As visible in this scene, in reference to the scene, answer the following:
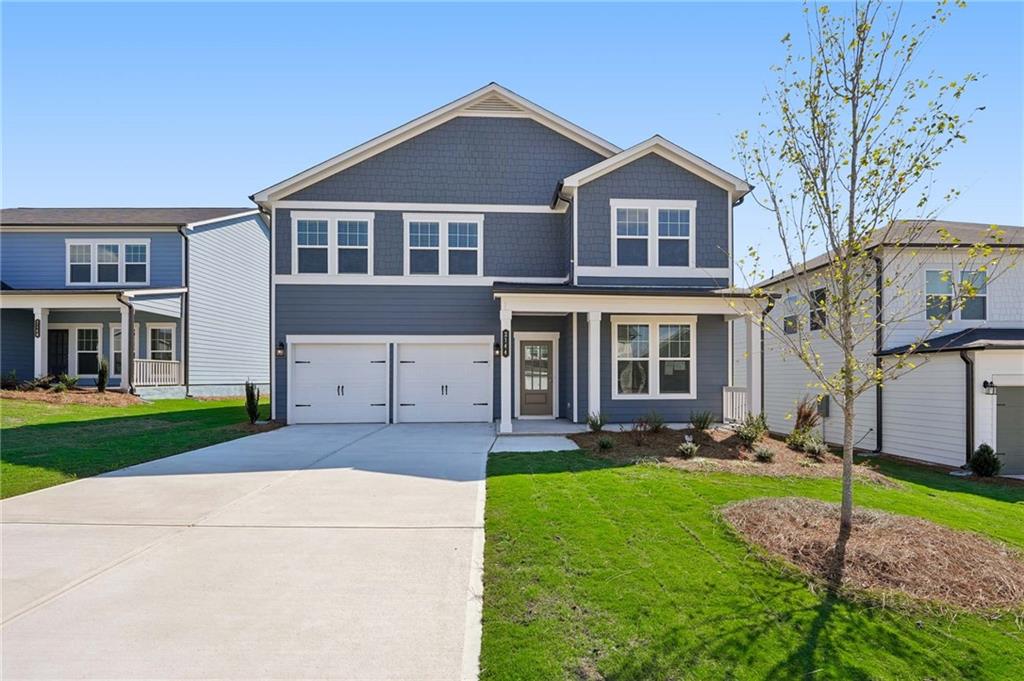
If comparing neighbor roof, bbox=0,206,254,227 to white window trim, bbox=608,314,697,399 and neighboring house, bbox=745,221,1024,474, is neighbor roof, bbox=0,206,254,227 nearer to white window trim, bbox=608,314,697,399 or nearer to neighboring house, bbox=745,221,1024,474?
white window trim, bbox=608,314,697,399

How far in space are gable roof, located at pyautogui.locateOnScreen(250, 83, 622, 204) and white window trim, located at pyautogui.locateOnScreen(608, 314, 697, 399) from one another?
17.3 feet

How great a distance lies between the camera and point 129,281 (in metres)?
21.7

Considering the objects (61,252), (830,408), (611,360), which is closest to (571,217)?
(611,360)


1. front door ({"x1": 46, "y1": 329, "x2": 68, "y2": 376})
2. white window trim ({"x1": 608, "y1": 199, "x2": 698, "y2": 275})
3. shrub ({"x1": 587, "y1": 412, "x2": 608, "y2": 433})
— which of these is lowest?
shrub ({"x1": 587, "y1": 412, "x2": 608, "y2": 433})

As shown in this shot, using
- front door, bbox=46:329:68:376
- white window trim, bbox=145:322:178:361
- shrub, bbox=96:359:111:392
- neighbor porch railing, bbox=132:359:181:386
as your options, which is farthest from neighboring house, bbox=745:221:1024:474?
front door, bbox=46:329:68:376

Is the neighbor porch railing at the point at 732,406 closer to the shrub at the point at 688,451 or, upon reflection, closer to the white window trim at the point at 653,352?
the white window trim at the point at 653,352

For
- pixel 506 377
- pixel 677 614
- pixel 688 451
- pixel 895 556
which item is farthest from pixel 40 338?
pixel 895 556

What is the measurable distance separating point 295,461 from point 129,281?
1655 cm

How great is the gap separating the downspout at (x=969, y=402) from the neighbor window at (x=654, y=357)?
583 cm

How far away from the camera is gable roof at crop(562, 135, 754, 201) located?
1402 cm

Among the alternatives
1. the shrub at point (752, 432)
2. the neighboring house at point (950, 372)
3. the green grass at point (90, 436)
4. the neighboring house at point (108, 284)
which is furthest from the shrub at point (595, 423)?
the neighboring house at point (108, 284)

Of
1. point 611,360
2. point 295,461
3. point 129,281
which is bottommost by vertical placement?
point 295,461

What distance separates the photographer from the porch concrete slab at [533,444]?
10875 mm

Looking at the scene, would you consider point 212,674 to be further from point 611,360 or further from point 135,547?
point 611,360
